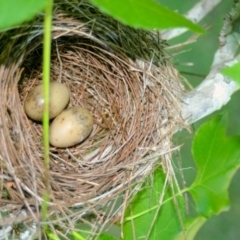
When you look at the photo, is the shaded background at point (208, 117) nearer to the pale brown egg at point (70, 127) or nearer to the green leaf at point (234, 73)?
the pale brown egg at point (70, 127)

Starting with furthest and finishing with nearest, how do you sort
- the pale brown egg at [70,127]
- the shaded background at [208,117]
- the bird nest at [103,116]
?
the shaded background at [208,117]
the pale brown egg at [70,127]
the bird nest at [103,116]

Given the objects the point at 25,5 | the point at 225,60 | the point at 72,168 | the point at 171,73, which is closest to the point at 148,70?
the point at 171,73

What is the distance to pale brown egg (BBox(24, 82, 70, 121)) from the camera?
101cm

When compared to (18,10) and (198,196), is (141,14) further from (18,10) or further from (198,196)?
(198,196)

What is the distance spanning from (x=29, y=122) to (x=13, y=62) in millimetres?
239

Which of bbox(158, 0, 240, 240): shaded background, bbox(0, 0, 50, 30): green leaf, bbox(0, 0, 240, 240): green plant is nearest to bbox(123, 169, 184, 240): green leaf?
bbox(0, 0, 240, 240): green plant

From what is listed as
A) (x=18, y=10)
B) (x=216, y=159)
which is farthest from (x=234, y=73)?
→ (x=216, y=159)

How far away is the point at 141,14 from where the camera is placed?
1.58ft

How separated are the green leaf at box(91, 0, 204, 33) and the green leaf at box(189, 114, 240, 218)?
0.40 meters

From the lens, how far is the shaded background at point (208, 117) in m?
1.86

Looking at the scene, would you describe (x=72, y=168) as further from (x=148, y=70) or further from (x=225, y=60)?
(x=225, y=60)

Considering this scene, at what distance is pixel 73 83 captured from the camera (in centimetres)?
114

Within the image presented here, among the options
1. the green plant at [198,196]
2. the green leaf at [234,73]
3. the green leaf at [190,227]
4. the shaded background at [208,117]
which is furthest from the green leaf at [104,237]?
the shaded background at [208,117]

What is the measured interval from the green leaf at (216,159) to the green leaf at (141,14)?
400mm
